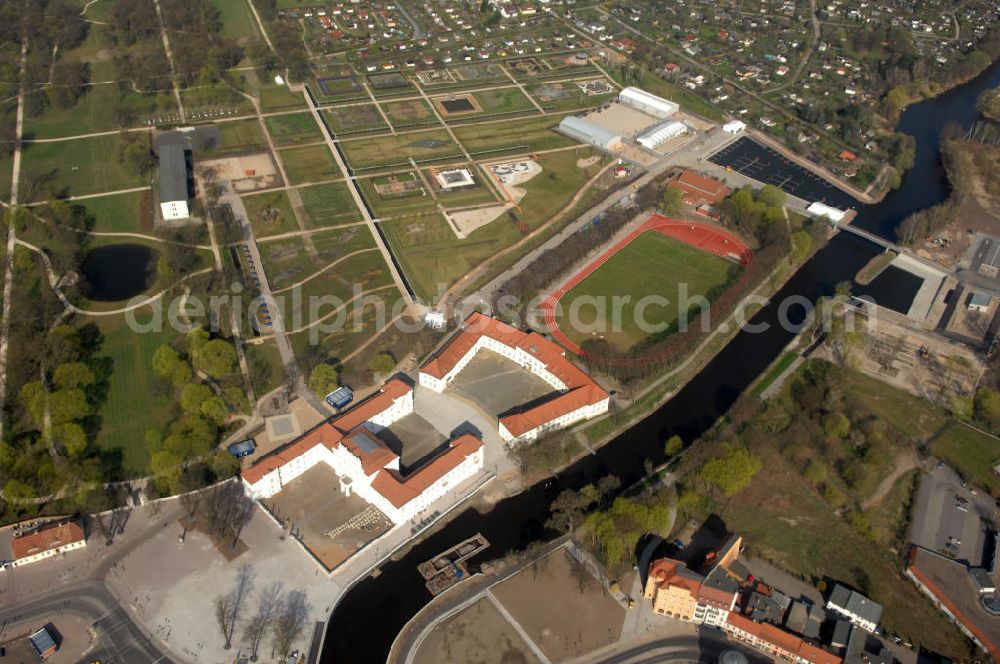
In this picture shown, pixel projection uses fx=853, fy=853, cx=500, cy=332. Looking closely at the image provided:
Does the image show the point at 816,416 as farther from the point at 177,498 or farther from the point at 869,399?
the point at 177,498

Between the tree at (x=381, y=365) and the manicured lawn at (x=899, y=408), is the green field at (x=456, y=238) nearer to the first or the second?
the tree at (x=381, y=365)

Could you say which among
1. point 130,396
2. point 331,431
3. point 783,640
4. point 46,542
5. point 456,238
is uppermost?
point 783,640

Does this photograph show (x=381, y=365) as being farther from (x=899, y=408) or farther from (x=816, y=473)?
(x=899, y=408)

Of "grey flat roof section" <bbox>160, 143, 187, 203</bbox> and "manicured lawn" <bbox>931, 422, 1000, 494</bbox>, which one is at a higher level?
"manicured lawn" <bbox>931, 422, 1000, 494</bbox>

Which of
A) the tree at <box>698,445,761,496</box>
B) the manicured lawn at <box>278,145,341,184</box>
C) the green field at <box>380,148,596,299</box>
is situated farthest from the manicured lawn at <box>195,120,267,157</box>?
the tree at <box>698,445,761,496</box>

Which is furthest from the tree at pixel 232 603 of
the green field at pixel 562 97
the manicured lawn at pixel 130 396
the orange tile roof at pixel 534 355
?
the green field at pixel 562 97

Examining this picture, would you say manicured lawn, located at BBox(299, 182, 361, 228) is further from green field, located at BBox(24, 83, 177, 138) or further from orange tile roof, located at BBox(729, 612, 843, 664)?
orange tile roof, located at BBox(729, 612, 843, 664)

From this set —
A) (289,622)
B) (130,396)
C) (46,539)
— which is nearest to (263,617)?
(289,622)
